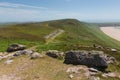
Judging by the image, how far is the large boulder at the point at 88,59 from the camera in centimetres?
3622

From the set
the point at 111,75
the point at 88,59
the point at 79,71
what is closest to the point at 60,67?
the point at 79,71

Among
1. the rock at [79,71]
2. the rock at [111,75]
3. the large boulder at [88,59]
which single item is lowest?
the rock at [111,75]

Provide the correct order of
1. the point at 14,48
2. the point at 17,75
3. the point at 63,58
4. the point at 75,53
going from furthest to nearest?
1. the point at 14,48
2. the point at 63,58
3. the point at 75,53
4. the point at 17,75

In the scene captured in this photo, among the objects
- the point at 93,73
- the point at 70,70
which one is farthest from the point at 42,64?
A: the point at 93,73

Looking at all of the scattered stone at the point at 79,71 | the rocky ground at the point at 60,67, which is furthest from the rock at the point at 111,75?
the scattered stone at the point at 79,71

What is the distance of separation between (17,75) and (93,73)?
11365 mm

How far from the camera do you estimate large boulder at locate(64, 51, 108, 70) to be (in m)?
36.2

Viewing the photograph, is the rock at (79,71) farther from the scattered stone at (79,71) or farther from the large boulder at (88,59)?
the large boulder at (88,59)

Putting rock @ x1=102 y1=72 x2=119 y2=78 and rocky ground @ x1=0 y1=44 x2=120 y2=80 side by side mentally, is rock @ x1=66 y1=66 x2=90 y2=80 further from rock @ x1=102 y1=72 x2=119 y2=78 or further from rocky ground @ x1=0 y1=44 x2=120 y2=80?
rock @ x1=102 y1=72 x2=119 y2=78

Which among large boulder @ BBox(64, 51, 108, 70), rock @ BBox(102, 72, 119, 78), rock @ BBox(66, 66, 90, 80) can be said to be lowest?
rock @ BBox(102, 72, 119, 78)

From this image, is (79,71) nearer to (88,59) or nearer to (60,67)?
(88,59)

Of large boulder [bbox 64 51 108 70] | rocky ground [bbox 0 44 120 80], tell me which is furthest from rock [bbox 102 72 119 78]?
large boulder [bbox 64 51 108 70]

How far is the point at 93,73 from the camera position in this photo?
3419 centimetres

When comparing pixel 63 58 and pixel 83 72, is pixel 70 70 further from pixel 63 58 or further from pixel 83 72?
pixel 63 58
